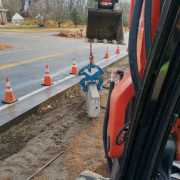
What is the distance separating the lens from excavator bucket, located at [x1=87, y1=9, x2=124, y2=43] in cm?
289

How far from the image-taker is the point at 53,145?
17.1 ft

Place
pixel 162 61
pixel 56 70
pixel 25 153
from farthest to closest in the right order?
pixel 56 70
pixel 25 153
pixel 162 61

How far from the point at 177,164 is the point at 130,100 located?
0.63 meters

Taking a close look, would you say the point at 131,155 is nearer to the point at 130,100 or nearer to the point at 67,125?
the point at 130,100

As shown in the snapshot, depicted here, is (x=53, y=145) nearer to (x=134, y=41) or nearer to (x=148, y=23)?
(x=134, y=41)

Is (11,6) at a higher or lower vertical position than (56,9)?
higher

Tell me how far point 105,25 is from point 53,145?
8.68 ft

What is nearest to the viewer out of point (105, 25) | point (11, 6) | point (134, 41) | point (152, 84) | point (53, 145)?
point (152, 84)

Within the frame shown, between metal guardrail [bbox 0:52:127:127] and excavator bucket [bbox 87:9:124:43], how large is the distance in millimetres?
2798

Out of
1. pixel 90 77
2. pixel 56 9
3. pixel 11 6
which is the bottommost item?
pixel 90 77

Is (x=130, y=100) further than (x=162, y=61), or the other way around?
(x=130, y=100)

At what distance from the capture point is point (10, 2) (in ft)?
221

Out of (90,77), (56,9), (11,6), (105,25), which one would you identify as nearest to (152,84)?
(105,25)

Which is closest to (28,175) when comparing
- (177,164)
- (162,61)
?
(177,164)
